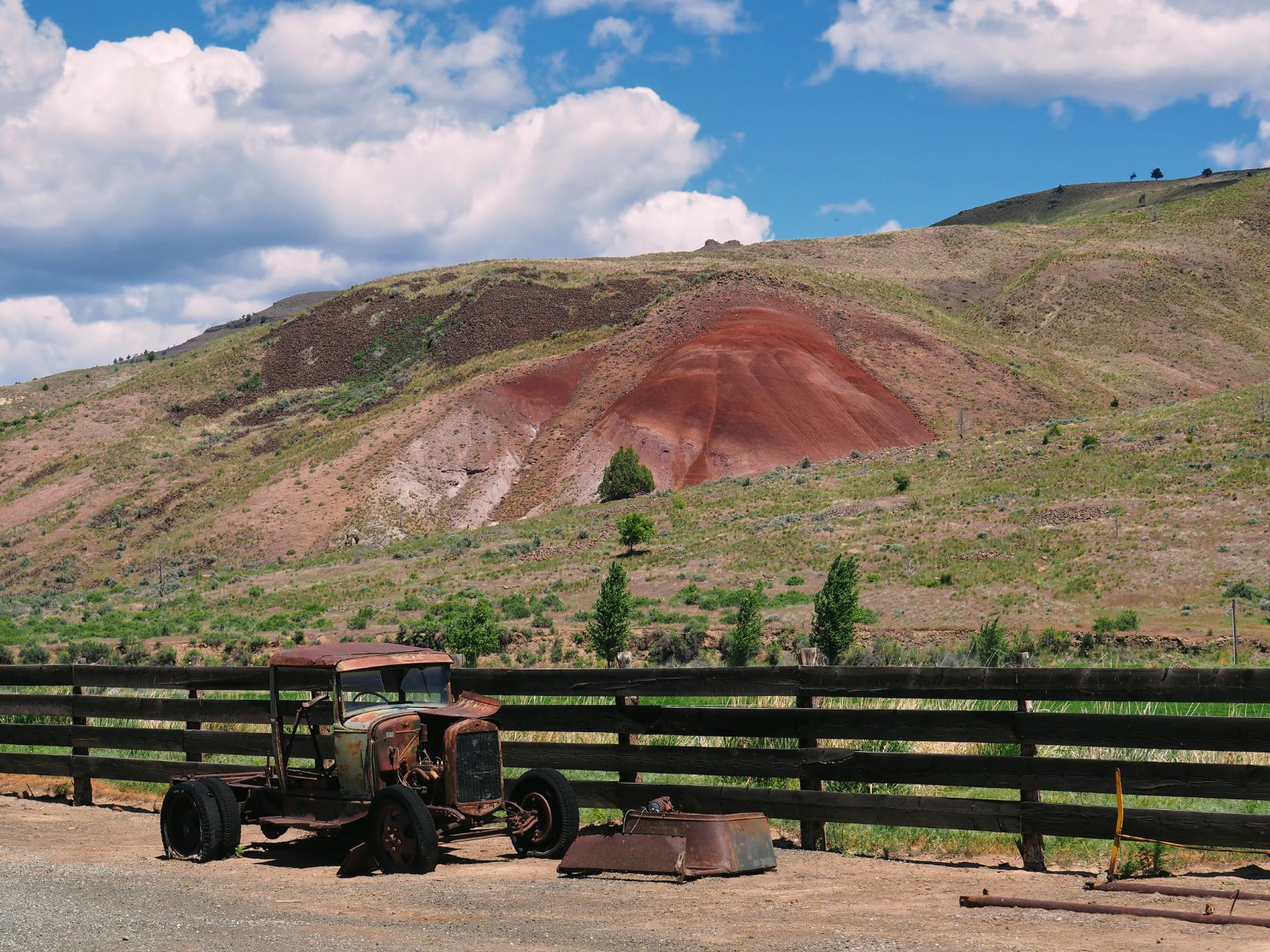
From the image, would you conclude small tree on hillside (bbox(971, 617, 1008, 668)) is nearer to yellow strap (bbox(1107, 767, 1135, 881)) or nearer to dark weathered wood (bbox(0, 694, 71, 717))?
yellow strap (bbox(1107, 767, 1135, 881))

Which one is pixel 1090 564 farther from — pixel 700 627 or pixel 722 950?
pixel 722 950

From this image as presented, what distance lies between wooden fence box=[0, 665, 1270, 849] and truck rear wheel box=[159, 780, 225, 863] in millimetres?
1225

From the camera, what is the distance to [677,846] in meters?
9.58

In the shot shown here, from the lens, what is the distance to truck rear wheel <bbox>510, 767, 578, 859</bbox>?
10.4m

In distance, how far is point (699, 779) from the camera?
1338 centimetres

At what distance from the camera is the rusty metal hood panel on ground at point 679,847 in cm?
955

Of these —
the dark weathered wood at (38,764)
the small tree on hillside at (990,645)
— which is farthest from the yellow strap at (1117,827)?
the small tree on hillside at (990,645)

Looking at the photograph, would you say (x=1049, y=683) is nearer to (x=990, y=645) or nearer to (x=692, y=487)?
(x=990, y=645)

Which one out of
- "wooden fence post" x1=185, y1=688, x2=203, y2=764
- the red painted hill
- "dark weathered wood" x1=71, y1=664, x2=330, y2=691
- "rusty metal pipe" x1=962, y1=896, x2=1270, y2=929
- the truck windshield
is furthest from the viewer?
the red painted hill

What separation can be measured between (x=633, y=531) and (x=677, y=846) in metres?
40.2

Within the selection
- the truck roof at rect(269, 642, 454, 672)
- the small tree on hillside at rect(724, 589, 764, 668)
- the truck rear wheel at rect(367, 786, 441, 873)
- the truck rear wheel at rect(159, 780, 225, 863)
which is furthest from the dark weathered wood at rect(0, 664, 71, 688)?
the small tree on hillside at rect(724, 589, 764, 668)

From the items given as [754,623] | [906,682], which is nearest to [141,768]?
[906,682]

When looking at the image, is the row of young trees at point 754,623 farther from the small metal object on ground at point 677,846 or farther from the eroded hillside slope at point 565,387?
the eroded hillside slope at point 565,387

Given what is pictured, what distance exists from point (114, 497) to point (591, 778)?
2758 inches
